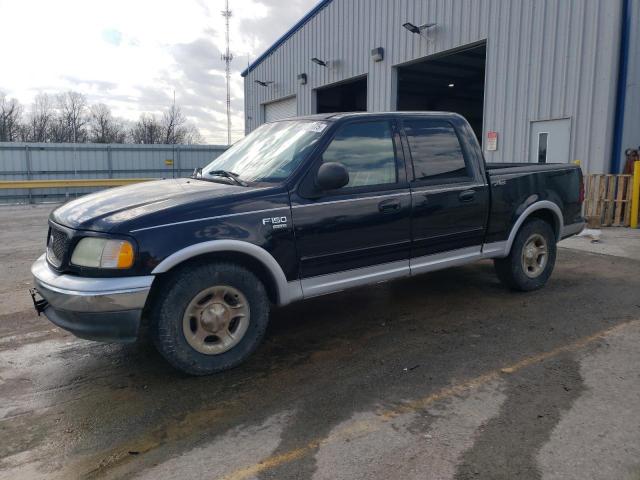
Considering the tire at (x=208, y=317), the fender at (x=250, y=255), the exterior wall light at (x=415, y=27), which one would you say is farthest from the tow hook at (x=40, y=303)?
the exterior wall light at (x=415, y=27)

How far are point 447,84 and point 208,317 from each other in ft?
76.5

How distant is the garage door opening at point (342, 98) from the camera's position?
2233cm

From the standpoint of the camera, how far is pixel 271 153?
14.6 feet

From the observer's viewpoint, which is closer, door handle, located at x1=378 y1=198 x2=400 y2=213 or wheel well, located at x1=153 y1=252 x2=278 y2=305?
wheel well, located at x1=153 y1=252 x2=278 y2=305

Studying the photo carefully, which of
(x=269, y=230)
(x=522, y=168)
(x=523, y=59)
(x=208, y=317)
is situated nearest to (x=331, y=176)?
(x=269, y=230)

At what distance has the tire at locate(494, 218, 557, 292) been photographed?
5582mm

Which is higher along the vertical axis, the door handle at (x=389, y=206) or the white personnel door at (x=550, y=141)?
the white personnel door at (x=550, y=141)

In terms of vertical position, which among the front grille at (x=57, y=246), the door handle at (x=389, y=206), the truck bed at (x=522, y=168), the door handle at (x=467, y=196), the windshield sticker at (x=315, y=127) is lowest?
the front grille at (x=57, y=246)

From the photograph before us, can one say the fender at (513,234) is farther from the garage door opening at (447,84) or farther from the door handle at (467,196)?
the garage door opening at (447,84)

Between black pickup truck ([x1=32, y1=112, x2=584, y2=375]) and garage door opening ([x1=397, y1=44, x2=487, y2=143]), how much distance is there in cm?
1029

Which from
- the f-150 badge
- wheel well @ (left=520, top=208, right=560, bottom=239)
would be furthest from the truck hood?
wheel well @ (left=520, top=208, right=560, bottom=239)

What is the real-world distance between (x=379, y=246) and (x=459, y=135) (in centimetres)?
161

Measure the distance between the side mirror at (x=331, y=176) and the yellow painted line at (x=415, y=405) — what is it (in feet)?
5.49

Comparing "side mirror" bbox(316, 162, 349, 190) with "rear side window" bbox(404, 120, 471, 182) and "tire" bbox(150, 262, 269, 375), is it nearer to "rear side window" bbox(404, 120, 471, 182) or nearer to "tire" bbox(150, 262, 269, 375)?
"tire" bbox(150, 262, 269, 375)
